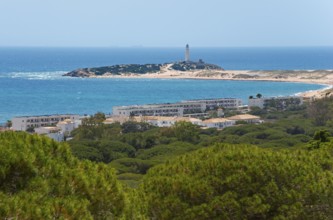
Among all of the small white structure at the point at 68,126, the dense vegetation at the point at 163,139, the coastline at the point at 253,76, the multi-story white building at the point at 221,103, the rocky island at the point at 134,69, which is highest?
the dense vegetation at the point at 163,139

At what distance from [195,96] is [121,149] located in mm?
39035

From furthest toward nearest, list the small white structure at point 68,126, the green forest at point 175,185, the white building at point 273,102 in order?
the white building at point 273,102 → the small white structure at point 68,126 → the green forest at point 175,185

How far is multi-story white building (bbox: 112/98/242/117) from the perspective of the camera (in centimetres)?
4456

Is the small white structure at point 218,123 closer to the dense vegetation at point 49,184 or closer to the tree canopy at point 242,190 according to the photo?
the tree canopy at point 242,190

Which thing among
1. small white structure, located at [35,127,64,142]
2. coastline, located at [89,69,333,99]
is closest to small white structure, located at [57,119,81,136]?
small white structure, located at [35,127,64,142]

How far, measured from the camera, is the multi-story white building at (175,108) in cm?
4456

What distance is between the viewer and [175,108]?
47.6m

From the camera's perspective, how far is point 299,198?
8.38 m

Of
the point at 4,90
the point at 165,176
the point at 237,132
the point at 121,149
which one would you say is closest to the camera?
the point at 165,176

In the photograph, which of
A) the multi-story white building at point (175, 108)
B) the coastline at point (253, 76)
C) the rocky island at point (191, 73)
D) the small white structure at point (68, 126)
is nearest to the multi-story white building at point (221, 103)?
the multi-story white building at point (175, 108)

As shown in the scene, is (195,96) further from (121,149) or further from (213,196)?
(213,196)

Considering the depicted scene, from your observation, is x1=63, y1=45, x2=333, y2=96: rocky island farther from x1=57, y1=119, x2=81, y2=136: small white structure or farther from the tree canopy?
the tree canopy

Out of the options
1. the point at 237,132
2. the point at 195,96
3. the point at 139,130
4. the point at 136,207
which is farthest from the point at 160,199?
the point at 195,96

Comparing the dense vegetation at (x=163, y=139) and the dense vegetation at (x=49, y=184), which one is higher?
the dense vegetation at (x=49, y=184)
